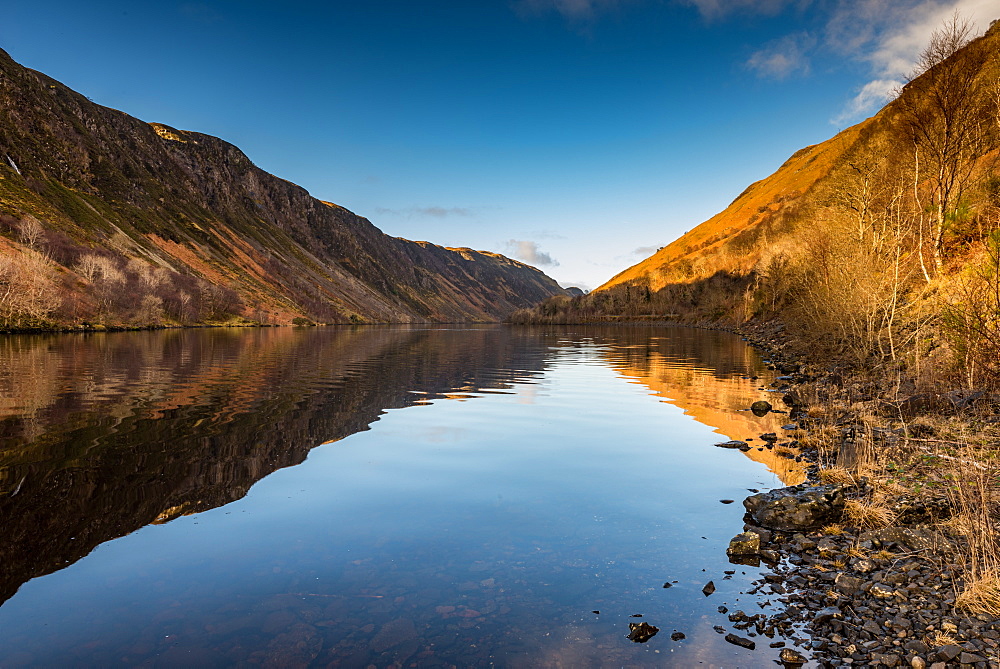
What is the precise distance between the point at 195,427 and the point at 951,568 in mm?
21873

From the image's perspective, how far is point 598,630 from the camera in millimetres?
7531

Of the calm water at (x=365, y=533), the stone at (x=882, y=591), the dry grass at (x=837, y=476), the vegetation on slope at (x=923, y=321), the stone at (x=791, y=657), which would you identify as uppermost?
the vegetation on slope at (x=923, y=321)

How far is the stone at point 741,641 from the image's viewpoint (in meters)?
7.00

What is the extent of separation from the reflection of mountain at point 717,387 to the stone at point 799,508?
2.45 m

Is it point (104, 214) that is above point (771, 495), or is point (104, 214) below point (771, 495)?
above

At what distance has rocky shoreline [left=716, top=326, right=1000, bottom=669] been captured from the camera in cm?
641

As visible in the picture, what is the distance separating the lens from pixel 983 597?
6.71 meters

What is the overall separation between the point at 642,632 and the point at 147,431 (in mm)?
18893

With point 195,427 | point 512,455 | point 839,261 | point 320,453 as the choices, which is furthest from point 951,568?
point 839,261

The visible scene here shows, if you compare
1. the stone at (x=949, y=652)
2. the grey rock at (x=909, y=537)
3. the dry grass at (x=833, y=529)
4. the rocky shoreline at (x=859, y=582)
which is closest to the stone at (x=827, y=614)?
the rocky shoreline at (x=859, y=582)

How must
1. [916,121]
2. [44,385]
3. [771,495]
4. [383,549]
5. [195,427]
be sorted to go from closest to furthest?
1. [383,549]
2. [771,495]
3. [195,427]
4. [916,121]
5. [44,385]

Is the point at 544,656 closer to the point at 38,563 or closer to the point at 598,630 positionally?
the point at 598,630

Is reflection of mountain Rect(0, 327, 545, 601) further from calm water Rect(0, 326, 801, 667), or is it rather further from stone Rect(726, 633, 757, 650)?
stone Rect(726, 633, 757, 650)

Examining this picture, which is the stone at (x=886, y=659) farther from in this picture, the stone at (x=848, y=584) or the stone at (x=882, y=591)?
the stone at (x=848, y=584)
